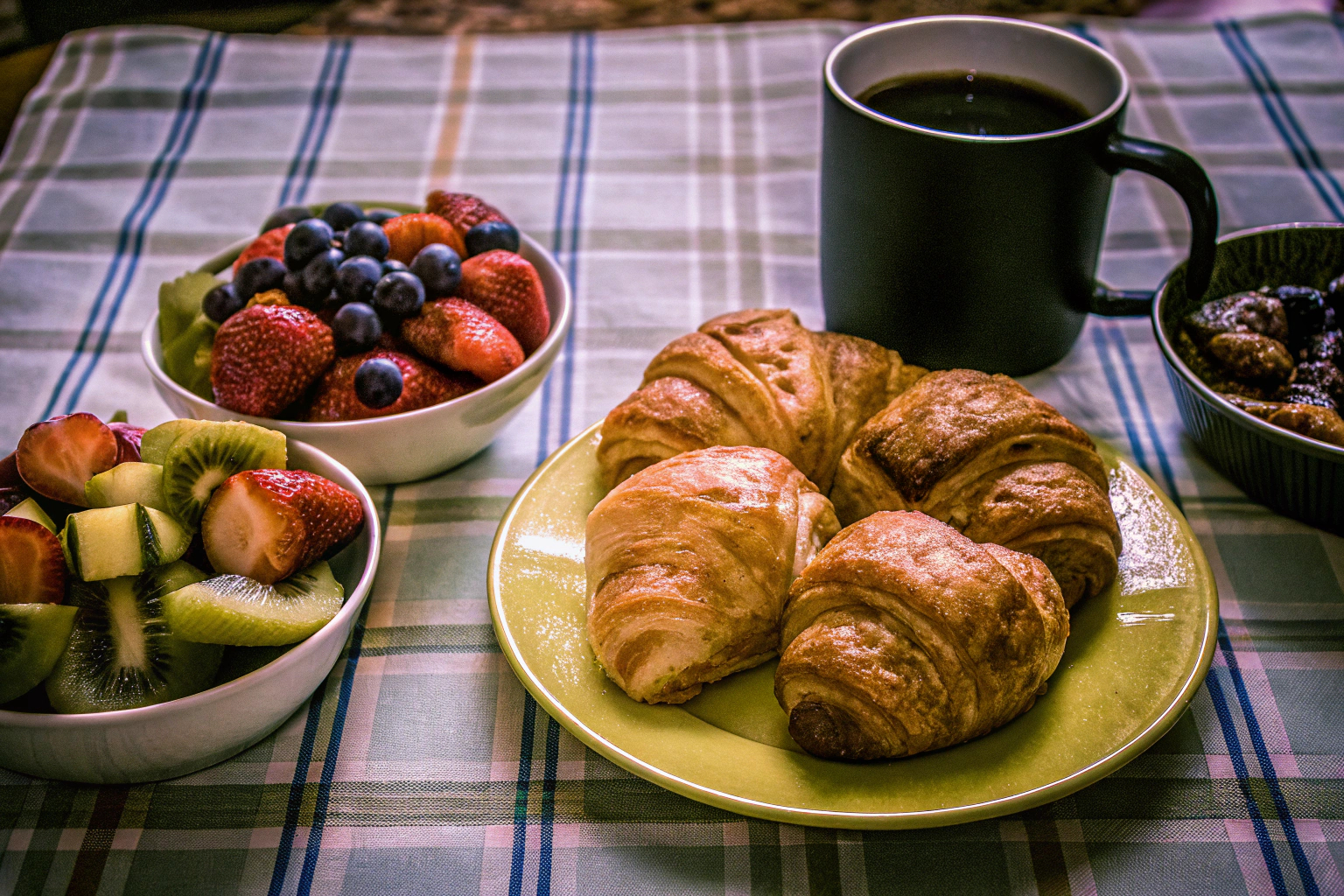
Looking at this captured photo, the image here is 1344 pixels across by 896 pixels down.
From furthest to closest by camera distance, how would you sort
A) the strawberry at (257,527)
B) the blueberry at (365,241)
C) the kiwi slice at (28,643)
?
the blueberry at (365,241) < the strawberry at (257,527) < the kiwi slice at (28,643)

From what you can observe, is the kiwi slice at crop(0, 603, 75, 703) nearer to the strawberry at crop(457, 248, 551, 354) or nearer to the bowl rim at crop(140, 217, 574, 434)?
the bowl rim at crop(140, 217, 574, 434)

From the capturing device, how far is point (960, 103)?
1.28 m

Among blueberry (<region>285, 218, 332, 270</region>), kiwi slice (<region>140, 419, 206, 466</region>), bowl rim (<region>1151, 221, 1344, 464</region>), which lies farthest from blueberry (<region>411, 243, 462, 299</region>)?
bowl rim (<region>1151, 221, 1344, 464</region>)

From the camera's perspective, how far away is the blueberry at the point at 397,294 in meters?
1.19

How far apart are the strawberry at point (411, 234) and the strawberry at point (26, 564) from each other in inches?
22.4

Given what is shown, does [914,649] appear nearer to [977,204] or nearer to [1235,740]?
[1235,740]

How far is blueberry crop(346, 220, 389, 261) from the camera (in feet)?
4.13

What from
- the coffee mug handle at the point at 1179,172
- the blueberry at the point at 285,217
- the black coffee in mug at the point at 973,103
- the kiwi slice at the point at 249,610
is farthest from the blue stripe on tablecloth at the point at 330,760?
the coffee mug handle at the point at 1179,172

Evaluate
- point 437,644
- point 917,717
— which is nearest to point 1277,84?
point 917,717

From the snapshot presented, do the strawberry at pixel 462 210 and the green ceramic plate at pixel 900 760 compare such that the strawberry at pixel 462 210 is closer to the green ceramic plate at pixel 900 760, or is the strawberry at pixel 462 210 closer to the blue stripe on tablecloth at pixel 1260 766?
the green ceramic plate at pixel 900 760

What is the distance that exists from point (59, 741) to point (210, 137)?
1.44 m

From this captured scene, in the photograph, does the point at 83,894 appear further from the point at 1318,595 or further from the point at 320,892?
the point at 1318,595

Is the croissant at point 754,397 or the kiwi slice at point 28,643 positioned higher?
the kiwi slice at point 28,643

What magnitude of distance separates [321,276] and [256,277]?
80 mm
